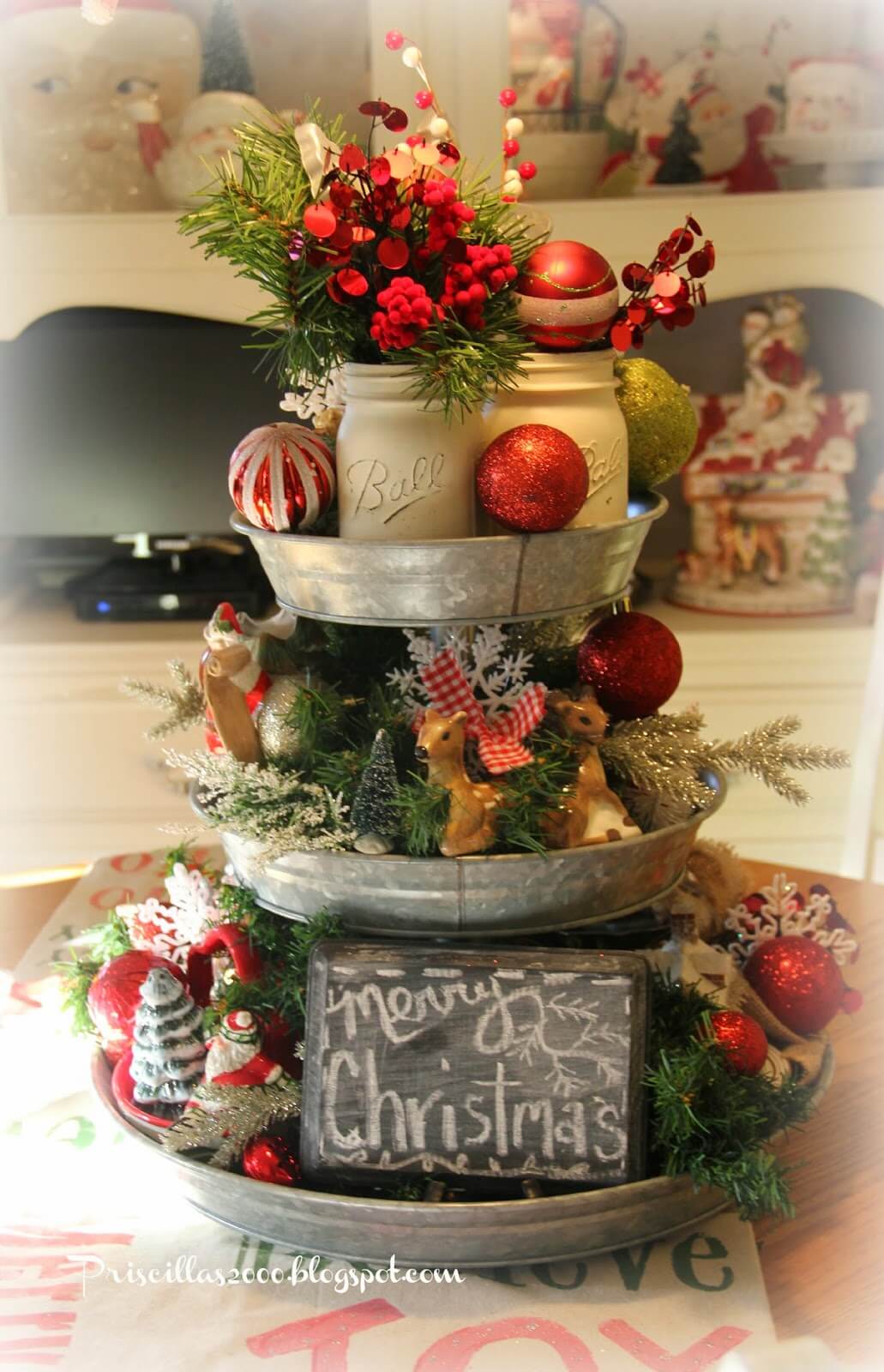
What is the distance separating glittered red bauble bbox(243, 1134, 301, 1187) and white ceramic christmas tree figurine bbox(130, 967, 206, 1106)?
0.08 metres

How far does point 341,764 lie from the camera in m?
0.75

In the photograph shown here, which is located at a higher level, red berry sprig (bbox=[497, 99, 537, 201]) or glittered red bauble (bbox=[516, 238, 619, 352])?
red berry sprig (bbox=[497, 99, 537, 201])

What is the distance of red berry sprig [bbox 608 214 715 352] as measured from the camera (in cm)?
72

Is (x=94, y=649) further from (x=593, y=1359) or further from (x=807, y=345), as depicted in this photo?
(x=593, y=1359)

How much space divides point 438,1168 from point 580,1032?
0.10 meters

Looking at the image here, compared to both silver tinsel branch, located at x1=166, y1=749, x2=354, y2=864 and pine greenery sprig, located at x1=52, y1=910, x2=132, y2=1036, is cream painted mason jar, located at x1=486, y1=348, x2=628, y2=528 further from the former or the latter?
pine greenery sprig, located at x1=52, y1=910, x2=132, y2=1036

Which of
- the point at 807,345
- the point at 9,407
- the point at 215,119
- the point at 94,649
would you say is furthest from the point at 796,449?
the point at 9,407

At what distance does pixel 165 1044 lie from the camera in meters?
0.77

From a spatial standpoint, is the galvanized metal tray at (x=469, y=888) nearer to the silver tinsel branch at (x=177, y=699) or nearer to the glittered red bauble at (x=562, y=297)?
the silver tinsel branch at (x=177, y=699)

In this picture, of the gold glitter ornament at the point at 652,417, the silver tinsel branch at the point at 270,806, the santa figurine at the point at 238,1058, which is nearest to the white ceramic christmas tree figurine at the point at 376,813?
the silver tinsel branch at the point at 270,806

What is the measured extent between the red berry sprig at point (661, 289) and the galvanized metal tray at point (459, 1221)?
455mm

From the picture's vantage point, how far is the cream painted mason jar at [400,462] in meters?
0.67

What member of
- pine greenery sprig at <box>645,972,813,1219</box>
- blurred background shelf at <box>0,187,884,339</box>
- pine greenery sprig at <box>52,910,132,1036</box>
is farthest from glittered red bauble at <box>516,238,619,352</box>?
blurred background shelf at <box>0,187,884,339</box>

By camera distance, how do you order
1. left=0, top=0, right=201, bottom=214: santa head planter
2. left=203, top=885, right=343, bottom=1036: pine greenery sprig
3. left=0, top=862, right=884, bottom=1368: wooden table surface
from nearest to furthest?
1. left=0, top=862, right=884, bottom=1368: wooden table surface
2. left=203, top=885, right=343, bottom=1036: pine greenery sprig
3. left=0, top=0, right=201, bottom=214: santa head planter
